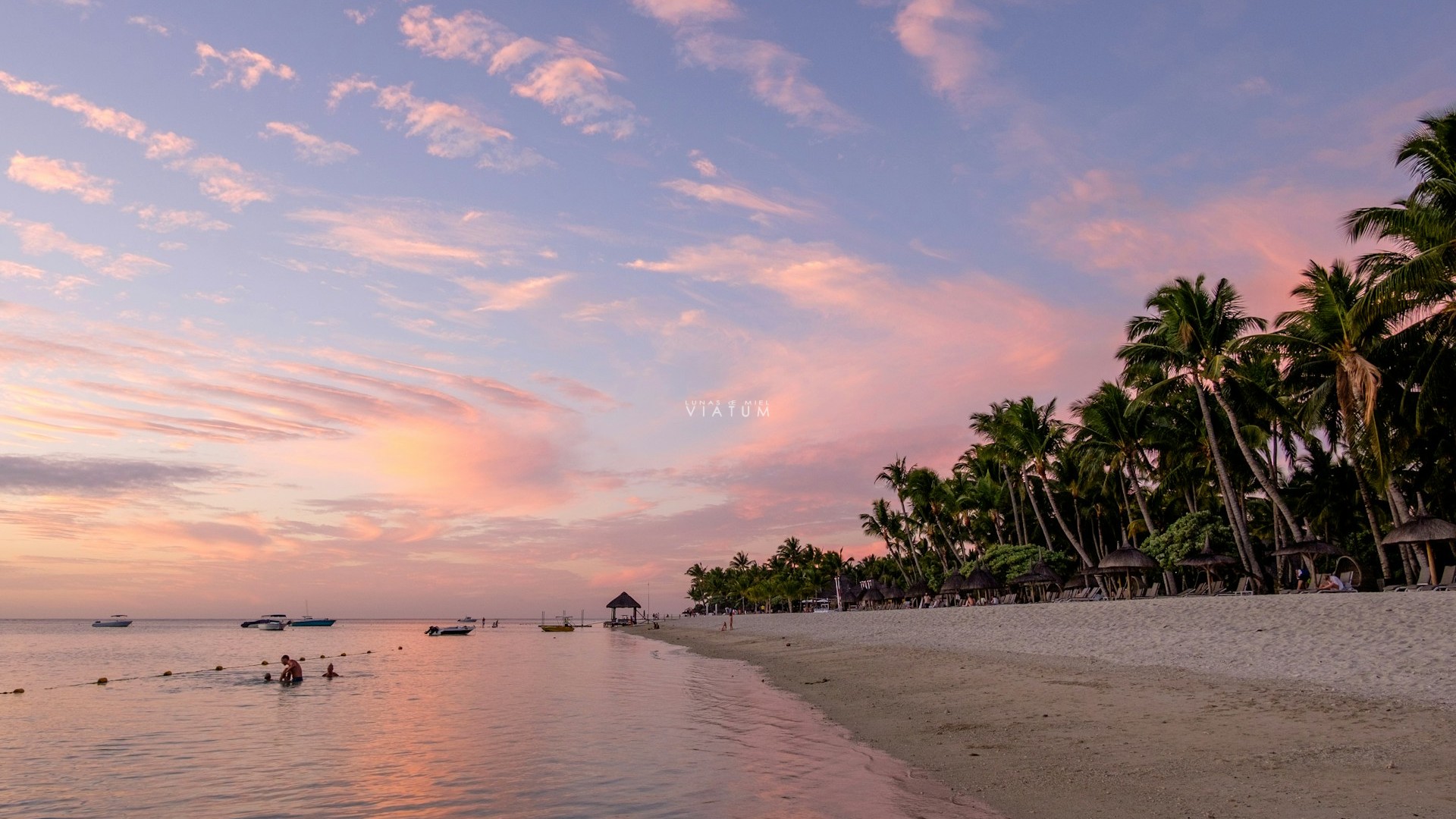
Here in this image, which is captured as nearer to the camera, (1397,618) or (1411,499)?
(1397,618)

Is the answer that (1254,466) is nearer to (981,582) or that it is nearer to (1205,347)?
(1205,347)

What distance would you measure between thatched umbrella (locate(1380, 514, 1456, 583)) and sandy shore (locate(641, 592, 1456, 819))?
8875 millimetres

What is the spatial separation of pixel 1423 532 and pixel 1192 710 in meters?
17.8

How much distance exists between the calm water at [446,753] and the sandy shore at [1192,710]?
1.40 meters

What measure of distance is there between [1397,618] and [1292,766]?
9.20 metres

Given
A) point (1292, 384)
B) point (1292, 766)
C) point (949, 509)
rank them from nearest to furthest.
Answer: point (1292, 766) < point (1292, 384) < point (949, 509)

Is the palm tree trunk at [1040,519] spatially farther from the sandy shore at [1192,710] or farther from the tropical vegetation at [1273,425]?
the sandy shore at [1192,710]

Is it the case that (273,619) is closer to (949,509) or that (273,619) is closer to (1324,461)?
(949,509)

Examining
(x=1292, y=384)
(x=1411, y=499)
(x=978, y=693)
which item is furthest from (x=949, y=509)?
(x=978, y=693)

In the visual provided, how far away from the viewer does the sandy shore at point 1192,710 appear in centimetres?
918

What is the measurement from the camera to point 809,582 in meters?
112

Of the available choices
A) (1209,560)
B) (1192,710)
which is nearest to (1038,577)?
(1209,560)

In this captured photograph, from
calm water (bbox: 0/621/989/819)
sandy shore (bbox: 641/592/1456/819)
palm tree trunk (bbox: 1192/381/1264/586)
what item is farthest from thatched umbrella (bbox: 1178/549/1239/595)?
calm water (bbox: 0/621/989/819)

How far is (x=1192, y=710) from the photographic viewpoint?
1372cm
